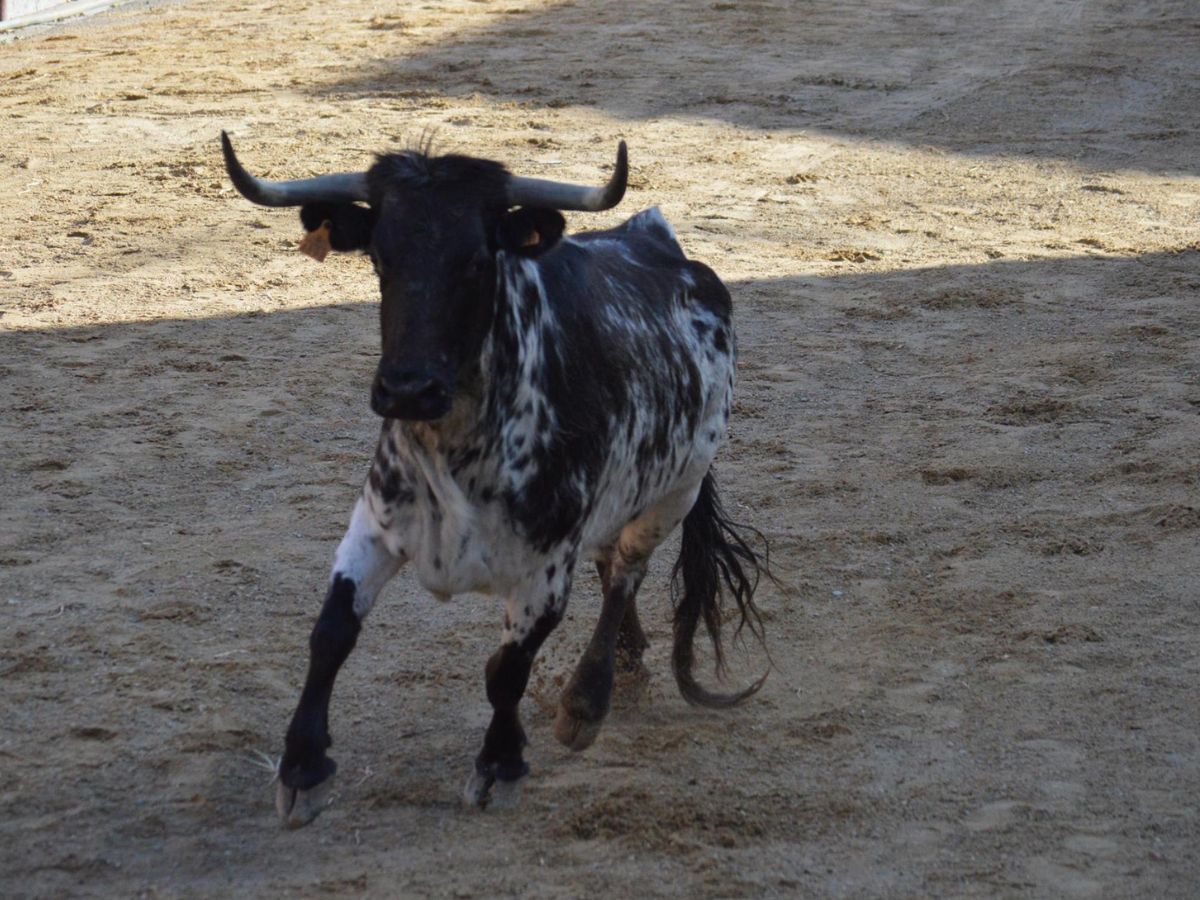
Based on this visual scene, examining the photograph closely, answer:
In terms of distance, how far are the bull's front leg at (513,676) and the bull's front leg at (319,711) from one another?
406mm

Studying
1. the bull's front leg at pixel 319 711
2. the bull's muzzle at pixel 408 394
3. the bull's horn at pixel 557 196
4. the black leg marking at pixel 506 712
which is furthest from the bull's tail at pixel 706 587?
the bull's muzzle at pixel 408 394

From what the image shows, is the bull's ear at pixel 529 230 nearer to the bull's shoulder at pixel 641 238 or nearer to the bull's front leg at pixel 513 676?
the bull's front leg at pixel 513 676

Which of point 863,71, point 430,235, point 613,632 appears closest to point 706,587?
point 613,632

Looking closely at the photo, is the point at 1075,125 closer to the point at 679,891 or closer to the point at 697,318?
the point at 697,318

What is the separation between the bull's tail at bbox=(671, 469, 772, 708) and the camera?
202 inches

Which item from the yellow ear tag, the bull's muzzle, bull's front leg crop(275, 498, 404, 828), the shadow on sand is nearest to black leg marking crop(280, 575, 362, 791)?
bull's front leg crop(275, 498, 404, 828)

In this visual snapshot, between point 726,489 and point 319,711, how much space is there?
9.77ft

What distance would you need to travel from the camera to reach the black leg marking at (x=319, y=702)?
13.0 ft

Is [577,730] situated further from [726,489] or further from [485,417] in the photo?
[726,489]

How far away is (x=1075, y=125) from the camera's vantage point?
12906 millimetres

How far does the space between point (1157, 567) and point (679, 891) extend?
9.08 ft

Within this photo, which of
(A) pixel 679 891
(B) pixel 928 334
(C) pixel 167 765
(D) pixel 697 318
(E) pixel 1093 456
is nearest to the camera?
(A) pixel 679 891

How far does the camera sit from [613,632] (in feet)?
16.0

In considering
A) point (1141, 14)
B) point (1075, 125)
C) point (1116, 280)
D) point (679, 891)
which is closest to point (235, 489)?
point (679, 891)
